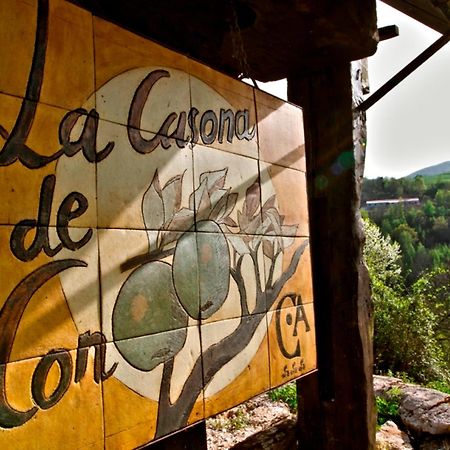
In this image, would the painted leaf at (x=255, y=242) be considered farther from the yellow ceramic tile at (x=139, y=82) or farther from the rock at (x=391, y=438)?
the rock at (x=391, y=438)

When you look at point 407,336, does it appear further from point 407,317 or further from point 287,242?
point 287,242

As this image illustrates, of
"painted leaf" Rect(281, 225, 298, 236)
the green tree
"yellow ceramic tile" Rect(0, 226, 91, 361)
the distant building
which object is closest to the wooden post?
"painted leaf" Rect(281, 225, 298, 236)

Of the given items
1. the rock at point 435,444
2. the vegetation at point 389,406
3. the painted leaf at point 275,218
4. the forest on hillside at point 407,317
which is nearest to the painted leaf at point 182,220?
the painted leaf at point 275,218

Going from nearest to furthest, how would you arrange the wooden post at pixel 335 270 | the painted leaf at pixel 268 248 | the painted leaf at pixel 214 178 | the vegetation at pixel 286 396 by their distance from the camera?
the painted leaf at pixel 214 178 < the painted leaf at pixel 268 248 < the wooden post at pixel 335 270 < the vegetation at pixel 286 396

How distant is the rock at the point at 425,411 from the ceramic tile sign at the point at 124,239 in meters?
3.58

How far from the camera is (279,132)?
295 cm

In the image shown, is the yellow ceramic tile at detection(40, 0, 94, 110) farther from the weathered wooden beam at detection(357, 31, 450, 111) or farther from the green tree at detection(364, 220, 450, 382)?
the green tree at detection(364, 220, 450, 382)

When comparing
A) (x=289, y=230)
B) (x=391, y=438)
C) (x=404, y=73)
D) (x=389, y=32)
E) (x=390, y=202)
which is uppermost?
(x=390, y=202)

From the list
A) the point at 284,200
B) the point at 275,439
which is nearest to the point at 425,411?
the point at 275,439

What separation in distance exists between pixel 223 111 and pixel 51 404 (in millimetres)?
1564

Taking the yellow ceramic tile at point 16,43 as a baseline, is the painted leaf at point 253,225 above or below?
below

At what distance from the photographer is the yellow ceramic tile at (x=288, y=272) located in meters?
2.75

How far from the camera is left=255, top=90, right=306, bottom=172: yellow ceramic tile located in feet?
9.20

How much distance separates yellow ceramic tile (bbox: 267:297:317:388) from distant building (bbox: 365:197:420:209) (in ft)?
175
